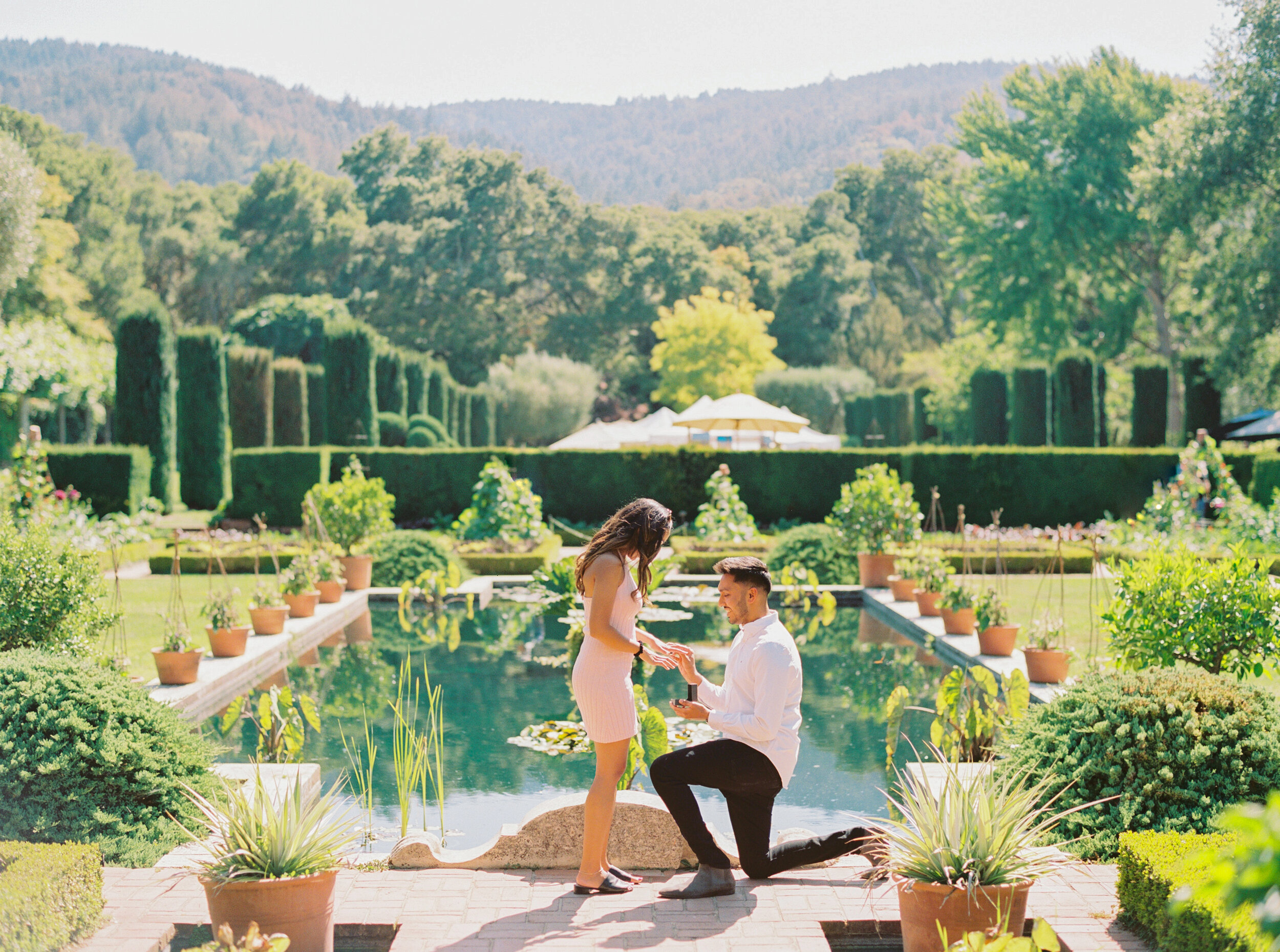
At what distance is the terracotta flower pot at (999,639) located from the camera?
320 inches

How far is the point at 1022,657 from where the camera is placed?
813 centimetres

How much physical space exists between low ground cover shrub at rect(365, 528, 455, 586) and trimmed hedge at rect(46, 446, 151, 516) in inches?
259

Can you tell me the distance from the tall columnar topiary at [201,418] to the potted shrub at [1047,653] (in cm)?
1672

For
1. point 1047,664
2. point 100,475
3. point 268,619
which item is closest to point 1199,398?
point 1047,664

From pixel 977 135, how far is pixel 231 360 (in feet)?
75.9

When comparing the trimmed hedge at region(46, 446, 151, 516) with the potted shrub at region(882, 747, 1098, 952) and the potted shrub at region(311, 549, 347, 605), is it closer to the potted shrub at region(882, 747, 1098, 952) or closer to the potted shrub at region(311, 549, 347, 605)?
the potted shrub at region(311, 549, 347, 605)

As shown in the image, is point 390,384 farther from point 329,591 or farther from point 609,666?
point 609,666

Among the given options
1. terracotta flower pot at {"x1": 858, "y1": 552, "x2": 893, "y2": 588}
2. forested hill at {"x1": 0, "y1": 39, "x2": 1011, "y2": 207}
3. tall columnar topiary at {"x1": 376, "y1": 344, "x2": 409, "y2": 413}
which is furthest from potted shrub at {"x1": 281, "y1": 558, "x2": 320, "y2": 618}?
forested hill at {"x1": 0, "y1": 39, "x2": 1011, "y2": 207}

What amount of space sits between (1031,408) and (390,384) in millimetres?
15601

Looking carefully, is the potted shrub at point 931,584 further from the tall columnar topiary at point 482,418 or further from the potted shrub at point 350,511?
the tall columnar topiary at point 482,418

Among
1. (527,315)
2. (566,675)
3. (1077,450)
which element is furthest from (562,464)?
(527,315)

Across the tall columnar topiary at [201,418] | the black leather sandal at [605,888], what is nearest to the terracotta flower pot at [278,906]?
the black leather sandal at [605,888]

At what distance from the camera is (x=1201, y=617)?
17.5ft

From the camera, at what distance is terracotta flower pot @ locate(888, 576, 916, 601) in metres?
11.3
